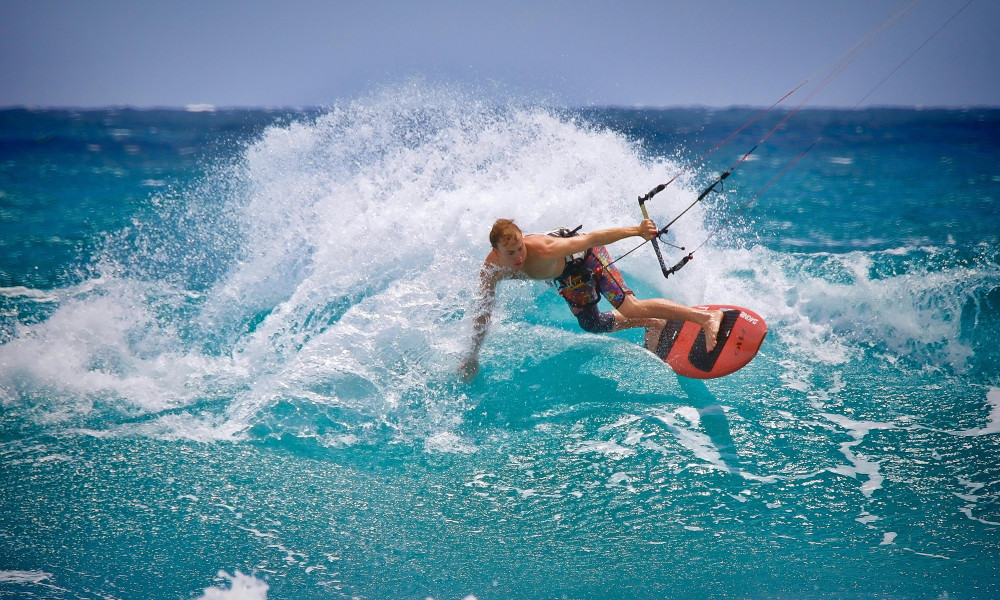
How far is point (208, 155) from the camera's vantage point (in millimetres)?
16234

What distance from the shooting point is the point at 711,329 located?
4.47 m

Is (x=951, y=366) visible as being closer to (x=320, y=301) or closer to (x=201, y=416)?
(x=320, y=301)

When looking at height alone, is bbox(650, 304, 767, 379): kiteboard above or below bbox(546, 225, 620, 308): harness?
below

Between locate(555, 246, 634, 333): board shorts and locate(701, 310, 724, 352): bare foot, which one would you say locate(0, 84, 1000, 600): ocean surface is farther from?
locate(555, 246, 634, 333): board shorts

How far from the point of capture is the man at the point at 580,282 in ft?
13.6

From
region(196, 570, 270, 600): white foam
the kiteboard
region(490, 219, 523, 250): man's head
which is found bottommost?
region(196, 570, 270, 600): white foam

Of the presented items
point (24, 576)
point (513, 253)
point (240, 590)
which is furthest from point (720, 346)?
point (24, 576)

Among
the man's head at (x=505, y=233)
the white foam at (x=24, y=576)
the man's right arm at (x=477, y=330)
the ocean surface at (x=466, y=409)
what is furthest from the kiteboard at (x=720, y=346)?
the white foam at (x=24, y=576)

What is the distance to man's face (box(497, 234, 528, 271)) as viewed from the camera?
3987 mm

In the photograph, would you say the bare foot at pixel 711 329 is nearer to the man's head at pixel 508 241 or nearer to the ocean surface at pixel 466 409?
the ocean surface at pixel 466 409

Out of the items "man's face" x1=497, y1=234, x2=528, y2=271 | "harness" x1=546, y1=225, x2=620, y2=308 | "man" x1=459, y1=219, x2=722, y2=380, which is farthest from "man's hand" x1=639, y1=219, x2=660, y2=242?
"man's face" x1=497, y1=234, x2=528, y2=271

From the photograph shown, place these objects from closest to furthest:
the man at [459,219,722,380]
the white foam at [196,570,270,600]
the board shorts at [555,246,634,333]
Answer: the white foam at [196,570,270,600] < the man at [459,219,722,380] < the board shorts at [555,246,634,333]

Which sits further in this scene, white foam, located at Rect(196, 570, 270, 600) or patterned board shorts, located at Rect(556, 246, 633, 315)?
patterned board shorts, located at Rect(556, 246, 633, 315)

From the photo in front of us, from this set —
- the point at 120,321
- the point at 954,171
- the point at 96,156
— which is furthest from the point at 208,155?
the point at 954,171
